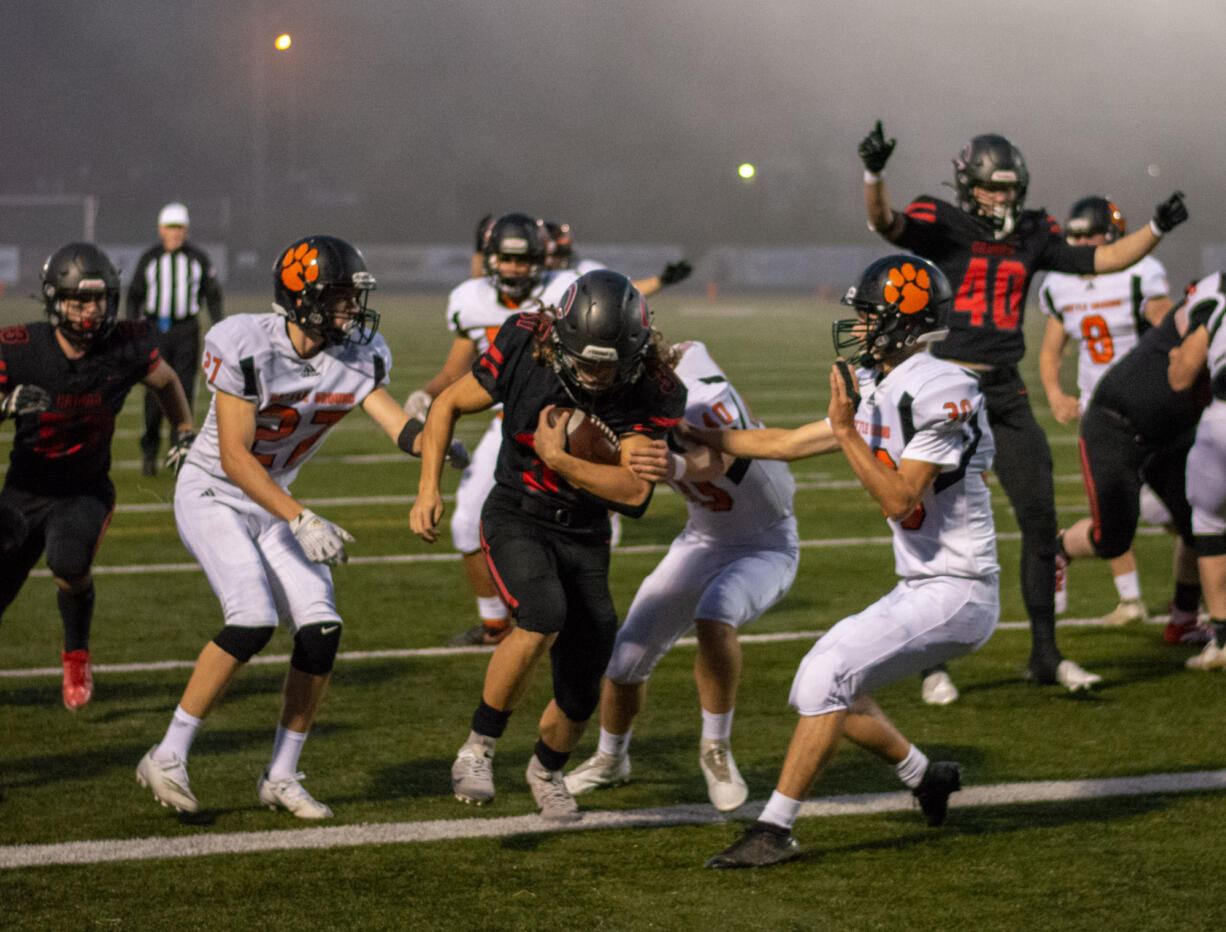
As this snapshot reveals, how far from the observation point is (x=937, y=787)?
4.27 metres

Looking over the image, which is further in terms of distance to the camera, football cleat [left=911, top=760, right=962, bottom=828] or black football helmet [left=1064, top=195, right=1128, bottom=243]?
black football helmet [left=1064, top=195, right=1128, bottom=243]

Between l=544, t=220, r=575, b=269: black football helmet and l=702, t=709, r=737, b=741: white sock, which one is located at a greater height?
l=544, t=220, r=575, b=269: black football helmet

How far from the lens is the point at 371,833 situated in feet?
13.9

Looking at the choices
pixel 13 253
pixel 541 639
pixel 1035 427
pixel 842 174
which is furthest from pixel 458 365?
pixel 842 174

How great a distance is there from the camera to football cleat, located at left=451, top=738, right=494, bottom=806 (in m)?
4.07

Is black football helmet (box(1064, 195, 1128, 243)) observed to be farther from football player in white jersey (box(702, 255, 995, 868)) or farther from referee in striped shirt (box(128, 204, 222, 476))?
referee in striped shirt (box(128, 204, 222, 476))

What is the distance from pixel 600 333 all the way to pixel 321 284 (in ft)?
3.37

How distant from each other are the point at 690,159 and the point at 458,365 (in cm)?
4945

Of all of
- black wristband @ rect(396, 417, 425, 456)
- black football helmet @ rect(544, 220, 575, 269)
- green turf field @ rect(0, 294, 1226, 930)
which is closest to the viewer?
green turf field @ rect(0, 294, 1226, 930)

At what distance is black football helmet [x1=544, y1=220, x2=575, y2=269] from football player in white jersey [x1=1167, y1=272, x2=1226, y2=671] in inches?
131

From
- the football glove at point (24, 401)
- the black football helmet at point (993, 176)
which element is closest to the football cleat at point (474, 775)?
the football glove at point (24, 401)

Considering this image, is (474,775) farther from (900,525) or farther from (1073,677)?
(1073,677)

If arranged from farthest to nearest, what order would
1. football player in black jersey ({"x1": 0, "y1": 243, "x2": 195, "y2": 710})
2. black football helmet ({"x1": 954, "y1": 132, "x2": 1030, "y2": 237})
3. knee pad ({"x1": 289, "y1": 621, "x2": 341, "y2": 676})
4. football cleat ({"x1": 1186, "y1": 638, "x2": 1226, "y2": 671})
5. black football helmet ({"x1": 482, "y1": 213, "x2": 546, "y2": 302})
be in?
black football helmet ({"x1": 482, "y1": 213, "x2": 546, "y2": 302})
football cleat ({"x1": 1186, "y1": 638, "x2": 1226, "y2": 671})
black football helmet ({"x1": 954, "y1": 132, "x2": 1030, "y2": 237})
football player in black jersey ({"x1": 0, "y1": 243, "x2": 195, "y2": 710})
knee pad ({"x1": 289, "y1": 621, "x2": 341, "y2": 676})

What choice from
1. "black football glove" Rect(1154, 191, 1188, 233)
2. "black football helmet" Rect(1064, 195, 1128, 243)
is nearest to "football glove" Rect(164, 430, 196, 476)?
"black football glove" Rect(1154, 191, 1188, 233)
